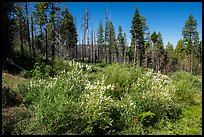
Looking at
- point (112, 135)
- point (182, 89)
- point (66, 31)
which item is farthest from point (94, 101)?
point (66, 31)

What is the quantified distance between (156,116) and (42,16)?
81.6 feet

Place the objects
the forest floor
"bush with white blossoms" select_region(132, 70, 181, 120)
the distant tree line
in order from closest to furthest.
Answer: the forest floor → "bush with white blossoms" select_region(132, 70, 181, 120) → the distant tree line

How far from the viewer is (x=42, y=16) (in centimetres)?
3059

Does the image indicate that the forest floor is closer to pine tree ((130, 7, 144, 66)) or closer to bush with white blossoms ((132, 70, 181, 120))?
bush with white blossoms ((132, 70, 181, 120))

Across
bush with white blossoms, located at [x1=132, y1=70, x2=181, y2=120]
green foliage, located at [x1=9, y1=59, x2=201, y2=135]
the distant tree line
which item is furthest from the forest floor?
the distant tree line

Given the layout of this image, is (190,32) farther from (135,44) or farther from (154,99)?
(154,99)

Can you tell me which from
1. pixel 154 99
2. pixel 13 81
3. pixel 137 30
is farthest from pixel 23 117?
pixel 137 30

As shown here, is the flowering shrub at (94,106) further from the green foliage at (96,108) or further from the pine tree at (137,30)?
the pine tree at (137,30)

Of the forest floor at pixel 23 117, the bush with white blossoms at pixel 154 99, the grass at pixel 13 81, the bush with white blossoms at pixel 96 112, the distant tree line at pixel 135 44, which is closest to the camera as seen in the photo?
the bush with white blossoms at pixel 96 112

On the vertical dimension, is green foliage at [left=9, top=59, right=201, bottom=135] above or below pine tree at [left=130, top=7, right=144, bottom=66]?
below

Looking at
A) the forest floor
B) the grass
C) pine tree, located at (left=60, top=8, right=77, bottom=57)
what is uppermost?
pine tree, located at (left=60, top=8, right=77, bottom=57)

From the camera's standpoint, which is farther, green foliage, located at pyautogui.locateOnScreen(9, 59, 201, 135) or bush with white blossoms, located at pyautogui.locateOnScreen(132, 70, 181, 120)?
bush with white blossoms, located at pyautogui.locateOnScreen(132, 70, 181, 120)

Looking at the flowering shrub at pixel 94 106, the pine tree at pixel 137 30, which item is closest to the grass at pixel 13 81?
the flowering shrub at pixel 94 106

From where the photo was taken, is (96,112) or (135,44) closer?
(96,112)
